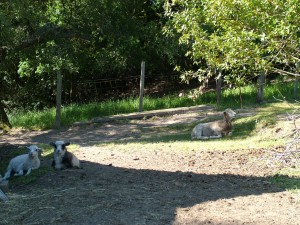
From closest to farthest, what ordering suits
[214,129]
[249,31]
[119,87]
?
[249,31]
[214,129]
[119,87]

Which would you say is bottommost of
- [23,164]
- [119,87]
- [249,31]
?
[23,164]

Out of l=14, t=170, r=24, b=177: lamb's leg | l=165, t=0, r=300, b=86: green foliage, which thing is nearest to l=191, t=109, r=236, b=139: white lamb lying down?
l=165, t=0, r=300, b=86: green foliage

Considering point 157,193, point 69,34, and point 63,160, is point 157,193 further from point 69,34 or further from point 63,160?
point 69,34

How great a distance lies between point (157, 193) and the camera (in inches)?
261

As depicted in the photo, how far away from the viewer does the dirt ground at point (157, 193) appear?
5.61 meters

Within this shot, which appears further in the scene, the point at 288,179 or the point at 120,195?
the point at 288,179

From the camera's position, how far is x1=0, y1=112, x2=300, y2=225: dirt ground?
561 cm

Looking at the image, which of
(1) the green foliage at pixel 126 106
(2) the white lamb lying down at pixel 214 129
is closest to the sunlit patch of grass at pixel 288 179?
(2) the white lamb lying down at pixel 214 129

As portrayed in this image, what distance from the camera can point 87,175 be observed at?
762cm

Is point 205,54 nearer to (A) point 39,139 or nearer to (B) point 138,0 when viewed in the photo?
(A) point 39,139

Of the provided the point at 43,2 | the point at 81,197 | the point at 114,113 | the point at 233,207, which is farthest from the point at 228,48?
the point at 114,113

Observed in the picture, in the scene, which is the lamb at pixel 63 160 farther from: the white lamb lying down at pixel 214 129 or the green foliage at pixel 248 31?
the white lamb lying down at pixel 214 129

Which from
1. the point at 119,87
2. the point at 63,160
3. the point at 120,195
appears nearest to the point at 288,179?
the point at 120,195

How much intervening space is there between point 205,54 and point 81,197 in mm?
2779
